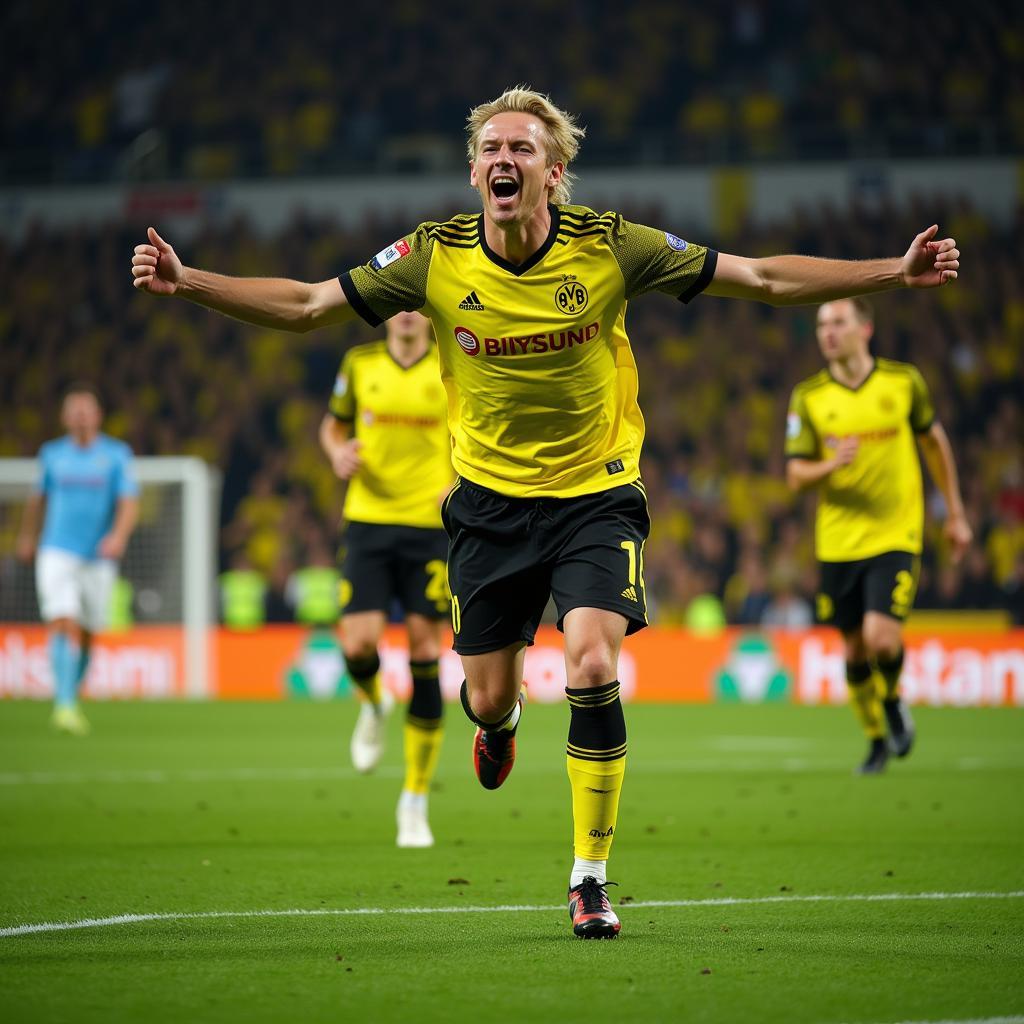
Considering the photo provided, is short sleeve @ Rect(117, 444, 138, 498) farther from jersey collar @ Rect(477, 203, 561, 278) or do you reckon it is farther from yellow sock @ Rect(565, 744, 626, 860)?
yellow sock @ Rect(565, 744, 626, 860)

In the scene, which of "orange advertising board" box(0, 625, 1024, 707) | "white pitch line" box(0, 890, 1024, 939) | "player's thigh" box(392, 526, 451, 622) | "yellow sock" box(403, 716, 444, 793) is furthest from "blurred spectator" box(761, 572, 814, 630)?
"white pitch line" box(0, 890, 1024, 939)

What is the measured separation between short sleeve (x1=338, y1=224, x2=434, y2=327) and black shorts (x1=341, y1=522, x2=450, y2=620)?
321cm

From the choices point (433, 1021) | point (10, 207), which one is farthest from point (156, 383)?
point (433, 1021)

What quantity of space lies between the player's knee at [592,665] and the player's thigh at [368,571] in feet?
11.3

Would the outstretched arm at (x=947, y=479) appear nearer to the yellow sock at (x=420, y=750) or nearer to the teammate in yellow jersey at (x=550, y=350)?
the yellow sock at (x=420, y=750)

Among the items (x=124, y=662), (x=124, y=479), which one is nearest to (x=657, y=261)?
(x=124, y=479)

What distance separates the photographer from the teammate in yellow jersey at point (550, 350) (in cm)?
545

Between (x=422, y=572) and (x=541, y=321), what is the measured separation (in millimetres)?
3409

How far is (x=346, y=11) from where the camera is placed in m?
34.5

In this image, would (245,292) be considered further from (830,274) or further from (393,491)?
(393,491)

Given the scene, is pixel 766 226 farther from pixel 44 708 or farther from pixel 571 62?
pixel 44 708

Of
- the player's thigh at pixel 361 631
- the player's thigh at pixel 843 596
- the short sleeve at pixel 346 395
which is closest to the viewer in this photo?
the player's thigh at pixel 361 631

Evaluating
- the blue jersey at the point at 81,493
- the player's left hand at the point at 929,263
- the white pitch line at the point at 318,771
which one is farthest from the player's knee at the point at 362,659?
the blue jersey at the point at 81,493

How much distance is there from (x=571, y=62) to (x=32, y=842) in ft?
88.0
